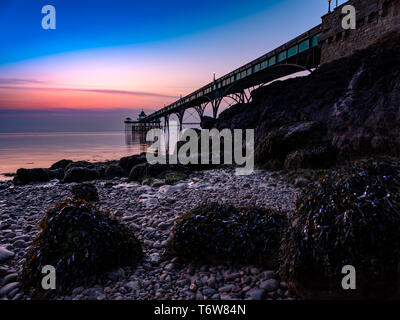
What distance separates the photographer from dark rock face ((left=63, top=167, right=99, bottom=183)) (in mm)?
12328

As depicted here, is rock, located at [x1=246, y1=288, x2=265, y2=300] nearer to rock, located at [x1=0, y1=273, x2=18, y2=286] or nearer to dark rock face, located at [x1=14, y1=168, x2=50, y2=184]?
rock, located at [x1=0, y1=273, x2=18, y2=286]

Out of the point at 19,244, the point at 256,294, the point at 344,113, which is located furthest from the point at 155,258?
the point at 344,113

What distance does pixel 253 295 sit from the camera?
2836mm

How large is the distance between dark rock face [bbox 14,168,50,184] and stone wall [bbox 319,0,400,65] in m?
20.0

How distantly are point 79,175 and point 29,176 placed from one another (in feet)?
9.48

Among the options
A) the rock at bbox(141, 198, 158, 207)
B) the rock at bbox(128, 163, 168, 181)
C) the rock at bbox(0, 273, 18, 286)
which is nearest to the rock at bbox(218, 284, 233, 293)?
the rock at bbox(0, 273, 18, 286)

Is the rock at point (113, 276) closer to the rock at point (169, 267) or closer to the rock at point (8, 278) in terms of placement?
the rock at point (169, 267)

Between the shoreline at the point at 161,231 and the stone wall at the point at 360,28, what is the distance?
10.5 meters

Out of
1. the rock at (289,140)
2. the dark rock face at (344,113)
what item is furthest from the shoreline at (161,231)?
the dark rock face at (344,113)

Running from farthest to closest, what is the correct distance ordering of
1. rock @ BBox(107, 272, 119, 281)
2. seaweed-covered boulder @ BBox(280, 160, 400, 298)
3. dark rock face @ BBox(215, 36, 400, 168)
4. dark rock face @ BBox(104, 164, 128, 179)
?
dark rock face @ BBox(104, 164, 128, 179) → dark rock face @ BBox(215, 36, 400, 168) → rock @ BBox(107, 272, 119, 281) → seaweed-covered boulder @ BBox(280, 160, 400, 298)

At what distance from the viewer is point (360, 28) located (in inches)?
541

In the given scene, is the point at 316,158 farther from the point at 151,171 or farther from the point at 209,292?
the point at 209,292

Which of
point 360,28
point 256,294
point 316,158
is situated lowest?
point 256,294

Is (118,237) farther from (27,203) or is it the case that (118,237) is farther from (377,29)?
(377,29)
